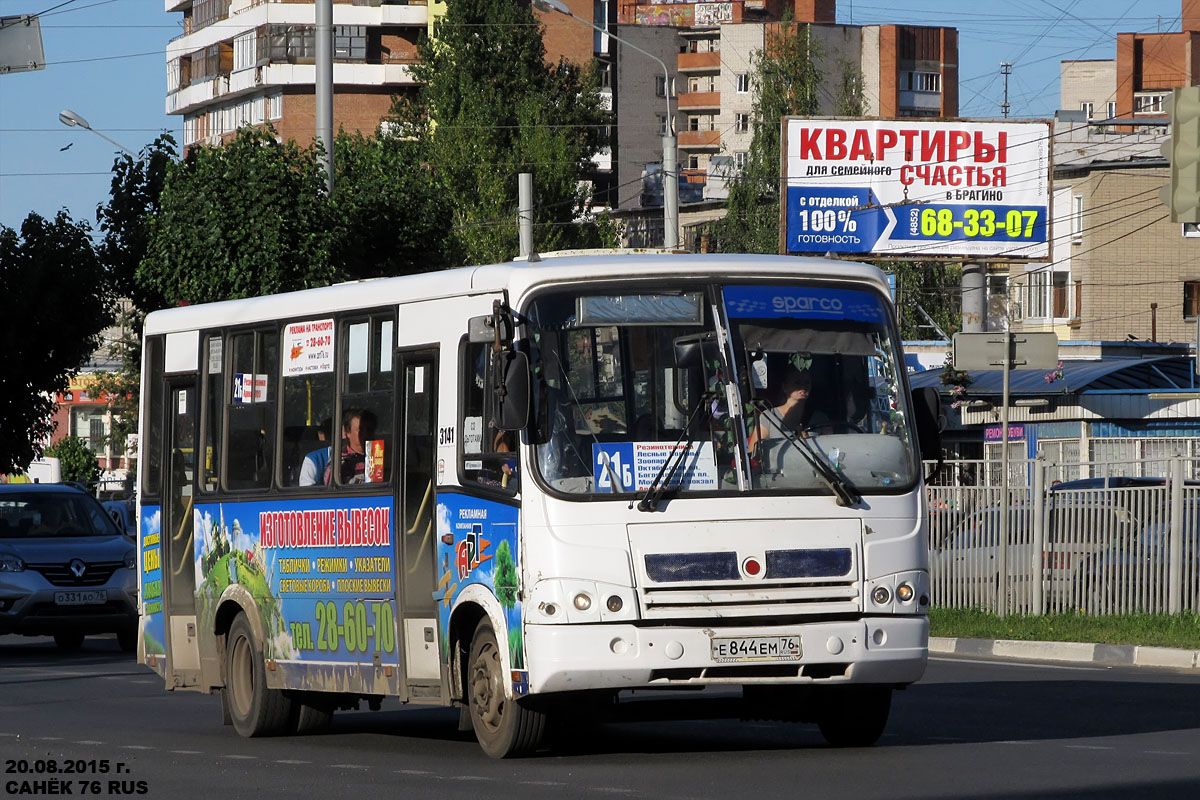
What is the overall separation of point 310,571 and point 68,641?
1241 cm

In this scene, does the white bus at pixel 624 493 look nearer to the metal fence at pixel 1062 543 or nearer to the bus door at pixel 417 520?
the bus door at pixel 417 520

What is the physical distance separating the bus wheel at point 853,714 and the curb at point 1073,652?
7664 millimetres

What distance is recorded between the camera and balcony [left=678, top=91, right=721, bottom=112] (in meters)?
113

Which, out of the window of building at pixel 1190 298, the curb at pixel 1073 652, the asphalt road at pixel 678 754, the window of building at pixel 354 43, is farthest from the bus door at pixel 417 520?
the window of building at pixel 354 43

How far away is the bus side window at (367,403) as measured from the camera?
12445mm

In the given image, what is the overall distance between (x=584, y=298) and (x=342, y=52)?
81577 mm

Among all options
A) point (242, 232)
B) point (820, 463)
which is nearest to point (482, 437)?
point (820, 463)

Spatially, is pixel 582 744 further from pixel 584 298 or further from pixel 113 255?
pixel 113 255

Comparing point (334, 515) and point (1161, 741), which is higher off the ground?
point (334, 515)

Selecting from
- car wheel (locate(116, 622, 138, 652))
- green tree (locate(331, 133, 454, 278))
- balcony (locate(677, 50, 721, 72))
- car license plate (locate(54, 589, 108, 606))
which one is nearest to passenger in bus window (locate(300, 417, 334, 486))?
car license plate (locate(54, 589, 108, 606))

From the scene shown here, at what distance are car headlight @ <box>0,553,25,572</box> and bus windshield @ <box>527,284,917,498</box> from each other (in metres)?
12.8

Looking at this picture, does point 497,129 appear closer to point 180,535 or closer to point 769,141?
point 769,141

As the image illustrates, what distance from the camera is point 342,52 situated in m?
90.8

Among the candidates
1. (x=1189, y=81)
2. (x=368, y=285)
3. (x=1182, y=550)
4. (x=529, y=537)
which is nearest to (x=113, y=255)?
(x=1182, y=550)
